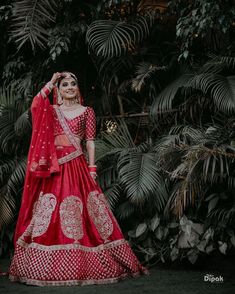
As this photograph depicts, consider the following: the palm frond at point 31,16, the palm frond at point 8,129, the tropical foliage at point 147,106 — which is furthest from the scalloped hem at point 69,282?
the palm frond at point 31,16

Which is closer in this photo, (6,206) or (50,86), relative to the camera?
(50,86)

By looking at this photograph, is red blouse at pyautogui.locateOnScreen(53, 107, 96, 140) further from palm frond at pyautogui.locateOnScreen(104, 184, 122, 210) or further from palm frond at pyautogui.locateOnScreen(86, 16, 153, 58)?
palm frond at pyautogui.locateOnScreen(86, 16, 153, 58)

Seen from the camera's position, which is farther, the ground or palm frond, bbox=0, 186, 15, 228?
palm frond, bbox=0, 186, 15, 228

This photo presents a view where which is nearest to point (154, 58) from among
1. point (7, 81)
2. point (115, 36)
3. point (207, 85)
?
point (115, 36)

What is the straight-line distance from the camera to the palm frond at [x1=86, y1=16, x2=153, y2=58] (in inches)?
209

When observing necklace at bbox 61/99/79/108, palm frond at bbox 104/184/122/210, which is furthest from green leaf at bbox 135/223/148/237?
necklace at bbox 61/99/79/108

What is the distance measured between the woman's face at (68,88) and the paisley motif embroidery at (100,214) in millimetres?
778

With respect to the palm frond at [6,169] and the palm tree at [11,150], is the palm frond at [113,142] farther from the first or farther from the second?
the palm frond at [6,169]

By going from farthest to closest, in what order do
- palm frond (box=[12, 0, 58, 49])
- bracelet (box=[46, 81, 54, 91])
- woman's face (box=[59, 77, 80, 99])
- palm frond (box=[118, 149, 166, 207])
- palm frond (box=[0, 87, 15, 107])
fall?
palm frond (box=[0, 87, 15, 107]), palm frond (box=[12, 0, 58, 49]), palm frond (box=[118, 149, 166, 207]), woman's face (box=[59, 77, 80, 99]), bracelet (box=[46, 81, 54, 91])

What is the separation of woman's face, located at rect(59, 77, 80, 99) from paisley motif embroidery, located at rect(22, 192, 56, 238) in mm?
786

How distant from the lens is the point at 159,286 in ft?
12.5

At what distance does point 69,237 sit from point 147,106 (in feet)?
7.75
